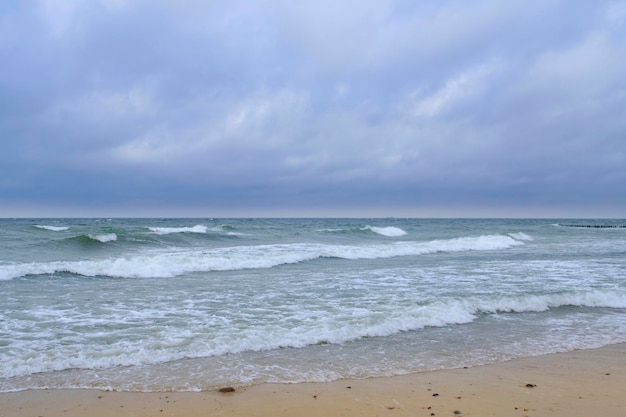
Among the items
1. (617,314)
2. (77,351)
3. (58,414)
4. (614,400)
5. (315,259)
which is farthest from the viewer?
(315,259)

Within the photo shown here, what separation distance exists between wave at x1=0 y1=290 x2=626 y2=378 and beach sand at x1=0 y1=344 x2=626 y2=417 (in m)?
1.07

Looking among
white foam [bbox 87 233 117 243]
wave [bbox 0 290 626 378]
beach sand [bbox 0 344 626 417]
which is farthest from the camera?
white foam [bbox 87 233 117 243]

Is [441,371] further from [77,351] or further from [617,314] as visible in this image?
[617,314]

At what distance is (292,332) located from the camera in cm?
776

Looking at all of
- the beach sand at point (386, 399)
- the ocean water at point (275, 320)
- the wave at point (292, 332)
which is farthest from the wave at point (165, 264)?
the beach sand at point (386, 399)

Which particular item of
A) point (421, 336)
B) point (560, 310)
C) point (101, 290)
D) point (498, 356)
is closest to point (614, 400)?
point (498, 356)

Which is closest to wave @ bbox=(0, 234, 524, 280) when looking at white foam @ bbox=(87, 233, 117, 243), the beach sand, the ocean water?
the ocean water

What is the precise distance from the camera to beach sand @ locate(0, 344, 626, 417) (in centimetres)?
464

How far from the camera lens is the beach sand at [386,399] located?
4.64 meters

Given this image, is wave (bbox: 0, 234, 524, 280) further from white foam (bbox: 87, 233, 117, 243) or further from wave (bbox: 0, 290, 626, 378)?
white foam (bbox: 87, 233, 117, 243)

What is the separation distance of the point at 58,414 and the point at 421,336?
5623 mm

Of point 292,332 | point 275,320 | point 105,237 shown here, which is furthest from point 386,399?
point 105,237

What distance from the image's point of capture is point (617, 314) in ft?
32.1

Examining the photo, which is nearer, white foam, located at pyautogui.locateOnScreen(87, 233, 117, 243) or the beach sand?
the beach sand
